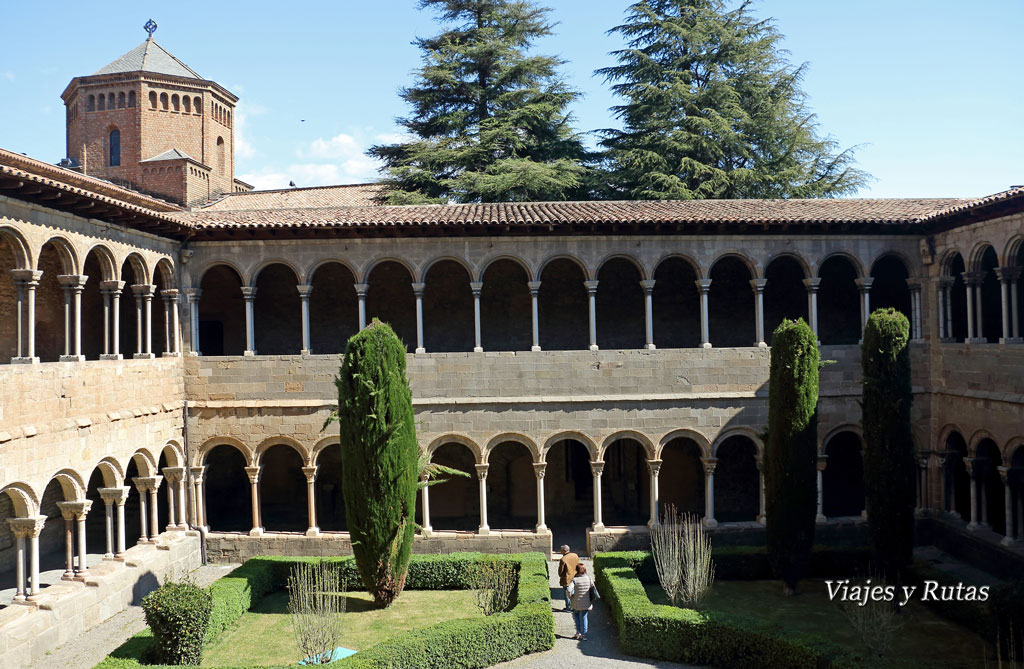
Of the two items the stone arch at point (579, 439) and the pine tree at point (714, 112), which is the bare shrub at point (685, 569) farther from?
the pine tree at point (714, 112)

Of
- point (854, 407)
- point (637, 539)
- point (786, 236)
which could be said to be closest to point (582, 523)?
point (637, 539)

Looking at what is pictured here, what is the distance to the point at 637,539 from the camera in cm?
1688

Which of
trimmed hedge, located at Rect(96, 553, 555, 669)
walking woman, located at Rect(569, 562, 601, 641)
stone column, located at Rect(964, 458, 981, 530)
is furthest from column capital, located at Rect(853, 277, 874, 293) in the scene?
walking woman, located at Rect(569, 562, 601, 641)

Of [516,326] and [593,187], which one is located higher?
[593,187]

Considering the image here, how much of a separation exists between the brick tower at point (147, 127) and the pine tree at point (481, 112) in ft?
25.2

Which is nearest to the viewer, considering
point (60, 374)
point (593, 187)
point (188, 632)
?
point (188, 632)

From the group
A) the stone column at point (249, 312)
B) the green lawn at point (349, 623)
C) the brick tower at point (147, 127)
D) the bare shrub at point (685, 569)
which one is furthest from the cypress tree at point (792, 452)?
the brick tower at point (147, 127)

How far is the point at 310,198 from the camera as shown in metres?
28.9

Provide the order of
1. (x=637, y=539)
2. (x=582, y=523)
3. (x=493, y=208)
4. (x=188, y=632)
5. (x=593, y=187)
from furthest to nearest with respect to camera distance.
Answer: (x=593, y=187) → (x=582, y=523) → (x=493, y=208) → (x=637, y=539) → (x=188, y=632)

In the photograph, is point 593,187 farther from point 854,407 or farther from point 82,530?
point 82,530

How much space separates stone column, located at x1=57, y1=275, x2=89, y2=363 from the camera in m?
13.3

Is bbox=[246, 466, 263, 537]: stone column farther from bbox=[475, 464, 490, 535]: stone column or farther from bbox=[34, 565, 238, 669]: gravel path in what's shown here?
bbox=[475, 464, 490, 535]: stone column

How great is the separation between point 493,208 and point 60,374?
31.5ft

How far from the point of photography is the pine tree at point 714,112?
2666 centimetres
